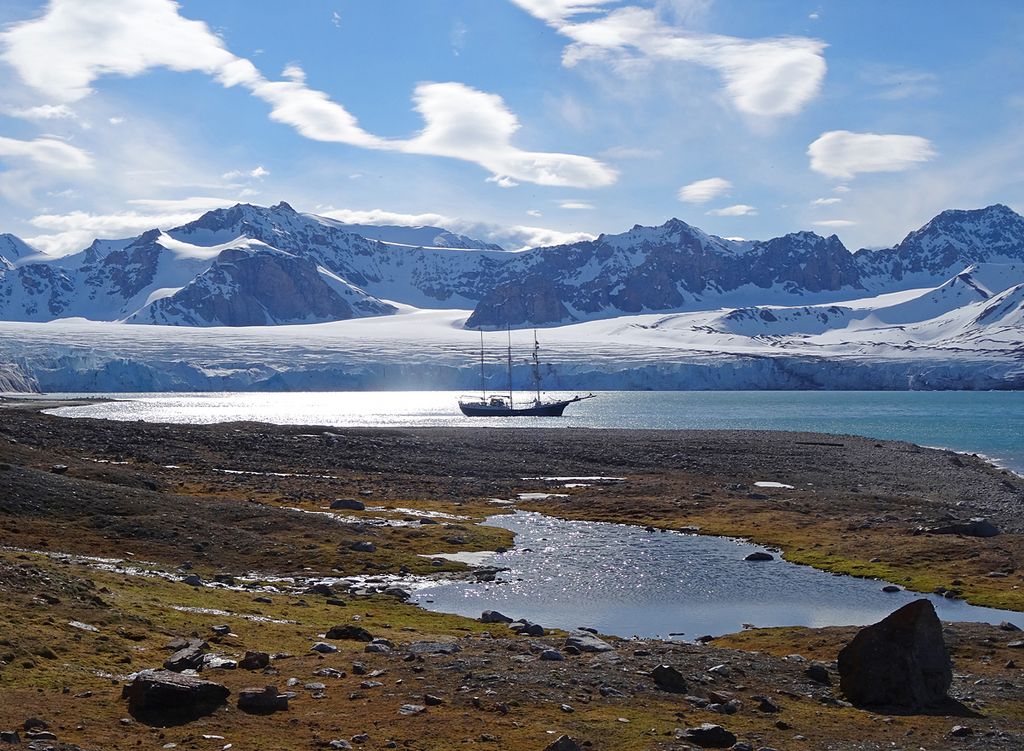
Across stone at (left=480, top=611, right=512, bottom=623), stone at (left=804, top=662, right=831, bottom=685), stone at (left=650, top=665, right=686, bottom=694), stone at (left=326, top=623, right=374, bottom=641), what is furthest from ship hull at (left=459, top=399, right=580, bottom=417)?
stone at (left=650, top=665, right=686, bottom=694)

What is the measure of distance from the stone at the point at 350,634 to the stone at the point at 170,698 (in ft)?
24.1

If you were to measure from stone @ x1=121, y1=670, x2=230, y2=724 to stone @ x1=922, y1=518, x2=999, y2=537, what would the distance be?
3620cm

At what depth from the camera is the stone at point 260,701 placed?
57.3ft

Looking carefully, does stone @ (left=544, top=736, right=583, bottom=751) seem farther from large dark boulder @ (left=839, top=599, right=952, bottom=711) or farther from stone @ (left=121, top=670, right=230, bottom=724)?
large dark boulder @ (left=839, top=599, right=952, bottom=711)

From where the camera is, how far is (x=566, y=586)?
36438 millimetres

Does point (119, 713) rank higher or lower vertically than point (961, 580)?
higher

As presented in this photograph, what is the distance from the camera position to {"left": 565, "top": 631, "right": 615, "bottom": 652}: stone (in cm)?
2377

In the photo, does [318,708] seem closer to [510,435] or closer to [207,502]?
[207,502]

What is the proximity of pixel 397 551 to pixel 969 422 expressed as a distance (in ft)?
447


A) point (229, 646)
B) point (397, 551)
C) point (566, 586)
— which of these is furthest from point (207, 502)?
point (229, 646)

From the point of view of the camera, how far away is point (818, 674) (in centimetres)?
2203

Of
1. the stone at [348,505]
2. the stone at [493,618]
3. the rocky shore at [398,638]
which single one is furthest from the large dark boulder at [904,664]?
the stone at [348,505]

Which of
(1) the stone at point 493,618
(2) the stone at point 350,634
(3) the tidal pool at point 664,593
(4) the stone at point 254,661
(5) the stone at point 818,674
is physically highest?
(4) the stone at point 254,661

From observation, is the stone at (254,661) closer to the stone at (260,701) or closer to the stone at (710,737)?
the stone at (260,701)
